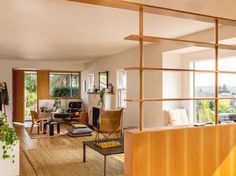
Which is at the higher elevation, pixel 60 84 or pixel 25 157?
pixel 60 84

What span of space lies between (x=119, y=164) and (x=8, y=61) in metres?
6.51

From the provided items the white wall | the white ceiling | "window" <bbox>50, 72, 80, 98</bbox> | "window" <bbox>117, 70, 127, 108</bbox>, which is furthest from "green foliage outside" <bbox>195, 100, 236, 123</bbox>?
"window" <bbox>50, 72, 80, 98</bbox>

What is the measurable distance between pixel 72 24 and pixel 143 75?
8.26 feet

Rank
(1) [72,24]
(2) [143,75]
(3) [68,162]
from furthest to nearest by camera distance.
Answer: (2) [143,75] < (3) [68,162] < (1) [72,24]

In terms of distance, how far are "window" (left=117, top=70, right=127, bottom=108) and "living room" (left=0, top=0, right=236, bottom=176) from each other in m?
0.03

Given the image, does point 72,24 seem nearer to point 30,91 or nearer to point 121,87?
point 121,87

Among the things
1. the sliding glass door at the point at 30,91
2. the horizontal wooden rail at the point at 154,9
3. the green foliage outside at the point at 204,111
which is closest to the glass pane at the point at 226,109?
the green foliage outside at the point at 204,111

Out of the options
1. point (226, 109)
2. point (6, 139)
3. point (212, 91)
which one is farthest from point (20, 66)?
point (226, 109)

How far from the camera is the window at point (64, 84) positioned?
1051cm

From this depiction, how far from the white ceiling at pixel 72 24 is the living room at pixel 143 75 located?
0.05 feet

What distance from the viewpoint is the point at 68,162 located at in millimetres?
4379

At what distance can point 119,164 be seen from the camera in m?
4.32

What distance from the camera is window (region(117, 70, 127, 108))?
7.17 metres

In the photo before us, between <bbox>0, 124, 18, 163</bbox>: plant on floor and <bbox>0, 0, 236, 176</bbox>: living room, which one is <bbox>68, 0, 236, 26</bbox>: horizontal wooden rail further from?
<bbox>0, 124, 18, 163</bbox>: plant on floor
